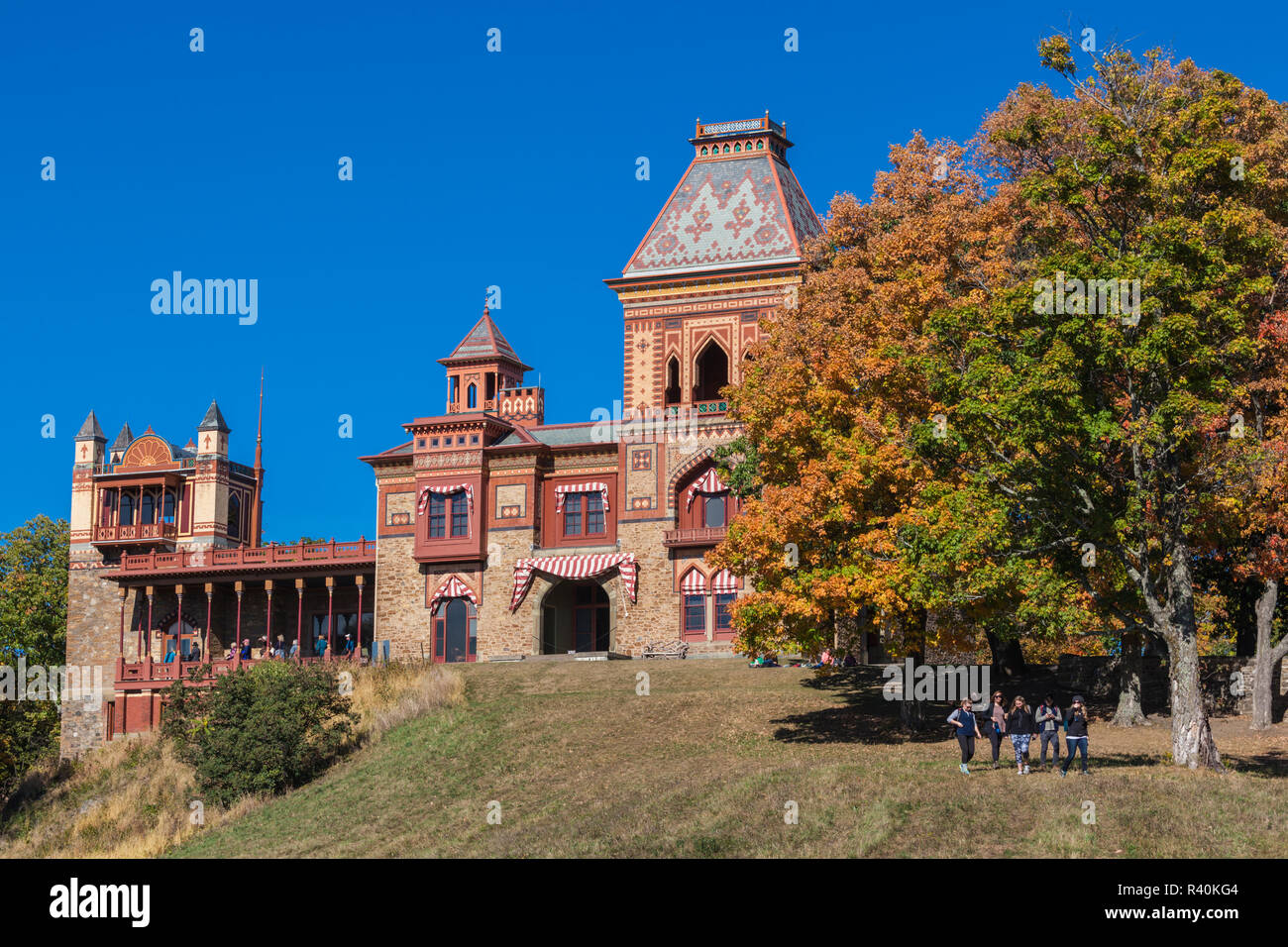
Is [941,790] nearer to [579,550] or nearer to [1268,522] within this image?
[1268,522]

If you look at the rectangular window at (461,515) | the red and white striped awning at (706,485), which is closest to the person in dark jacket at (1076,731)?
the red and white striped awning at (706,485)

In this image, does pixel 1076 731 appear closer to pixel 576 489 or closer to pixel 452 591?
pixel 576 489

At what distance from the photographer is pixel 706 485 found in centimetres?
5259

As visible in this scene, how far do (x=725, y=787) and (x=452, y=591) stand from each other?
28690 mm

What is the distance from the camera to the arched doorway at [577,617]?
5431 cm

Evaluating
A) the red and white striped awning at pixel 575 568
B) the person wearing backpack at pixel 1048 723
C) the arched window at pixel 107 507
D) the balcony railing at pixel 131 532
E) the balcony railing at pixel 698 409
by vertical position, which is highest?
the balcony railing at pixel 698 409

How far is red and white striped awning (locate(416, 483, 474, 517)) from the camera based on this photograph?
54.8 meters

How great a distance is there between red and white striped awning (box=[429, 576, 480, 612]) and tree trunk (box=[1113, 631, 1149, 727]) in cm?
2651

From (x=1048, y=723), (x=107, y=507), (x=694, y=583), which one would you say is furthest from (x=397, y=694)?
(x=107, y=507)

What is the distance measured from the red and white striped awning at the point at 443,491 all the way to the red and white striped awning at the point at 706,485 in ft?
26.6

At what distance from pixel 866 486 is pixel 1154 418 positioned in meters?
7.27

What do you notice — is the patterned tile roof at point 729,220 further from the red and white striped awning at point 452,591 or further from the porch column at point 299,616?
the porch column at point 299,616

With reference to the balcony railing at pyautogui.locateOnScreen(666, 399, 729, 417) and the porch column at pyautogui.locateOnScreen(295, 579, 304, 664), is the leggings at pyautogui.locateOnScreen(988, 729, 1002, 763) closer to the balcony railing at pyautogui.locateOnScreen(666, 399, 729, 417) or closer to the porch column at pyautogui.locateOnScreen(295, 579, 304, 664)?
the balcony railing at pyautogui.locateOnScreen(666, 399, 729, 417)

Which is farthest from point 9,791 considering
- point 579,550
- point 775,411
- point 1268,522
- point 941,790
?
point 1268,522
